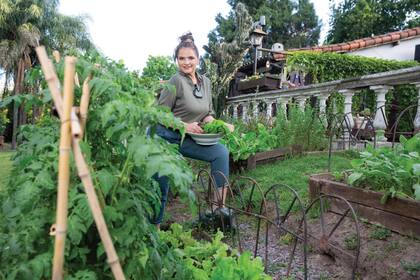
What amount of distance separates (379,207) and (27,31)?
2157 cm

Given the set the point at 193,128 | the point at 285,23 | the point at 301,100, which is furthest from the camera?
the point at 285,23

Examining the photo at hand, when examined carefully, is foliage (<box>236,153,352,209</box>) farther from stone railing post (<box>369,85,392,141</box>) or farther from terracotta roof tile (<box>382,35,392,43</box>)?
terracotta roof tile (<box>382,35,392,43</box>)

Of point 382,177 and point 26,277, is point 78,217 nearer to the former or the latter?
point 26,277

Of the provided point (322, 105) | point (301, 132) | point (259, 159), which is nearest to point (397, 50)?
point (322, 105)

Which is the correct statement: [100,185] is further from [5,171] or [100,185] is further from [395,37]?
[395,37]

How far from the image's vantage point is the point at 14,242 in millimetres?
1123

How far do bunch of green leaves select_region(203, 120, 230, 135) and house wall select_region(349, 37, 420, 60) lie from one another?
39.3 ft

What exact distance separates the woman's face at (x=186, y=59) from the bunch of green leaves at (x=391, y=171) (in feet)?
4.95

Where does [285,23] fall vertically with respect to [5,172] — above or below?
above

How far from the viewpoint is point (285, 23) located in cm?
3114

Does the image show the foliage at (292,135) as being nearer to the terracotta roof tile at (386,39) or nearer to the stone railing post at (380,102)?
the stone railing post at (380,102)

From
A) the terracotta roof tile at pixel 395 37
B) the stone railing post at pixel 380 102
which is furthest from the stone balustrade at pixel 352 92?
the terracotta roof tile at pixel 395 37

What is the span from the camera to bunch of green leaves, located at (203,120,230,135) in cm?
307

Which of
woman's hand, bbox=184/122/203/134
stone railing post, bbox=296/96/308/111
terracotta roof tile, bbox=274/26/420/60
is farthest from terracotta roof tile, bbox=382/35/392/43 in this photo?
woman's hand, bbox=184/122/203/134
